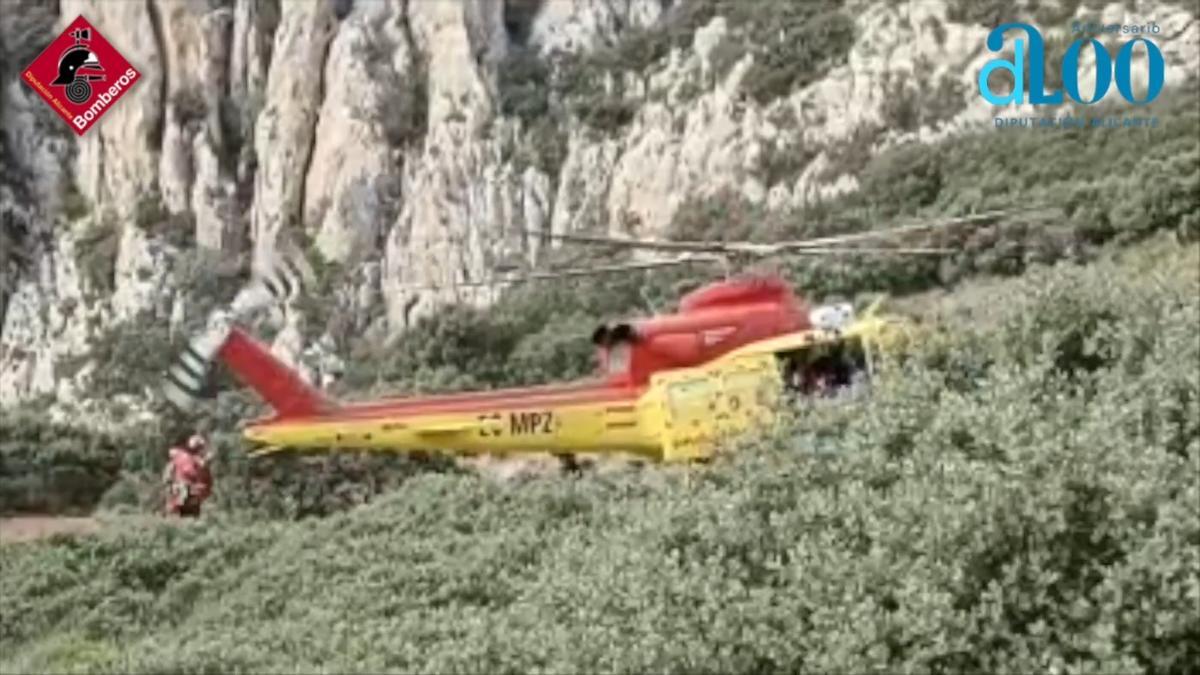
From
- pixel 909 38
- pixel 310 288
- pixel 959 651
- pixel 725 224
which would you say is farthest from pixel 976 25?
pixel 959 651

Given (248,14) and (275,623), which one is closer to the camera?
(275,623)

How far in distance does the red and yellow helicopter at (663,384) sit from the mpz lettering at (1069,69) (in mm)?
20821

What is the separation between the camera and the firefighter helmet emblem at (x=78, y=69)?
2952 cm

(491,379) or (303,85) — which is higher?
(303,85)

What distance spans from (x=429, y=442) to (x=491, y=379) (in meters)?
18.8

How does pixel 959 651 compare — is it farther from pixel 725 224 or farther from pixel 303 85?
pixel 303 85

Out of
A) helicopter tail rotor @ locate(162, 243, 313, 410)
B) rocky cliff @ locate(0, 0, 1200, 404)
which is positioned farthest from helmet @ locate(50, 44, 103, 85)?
rocky cliff @ locate(0, 0, 1200, 404)

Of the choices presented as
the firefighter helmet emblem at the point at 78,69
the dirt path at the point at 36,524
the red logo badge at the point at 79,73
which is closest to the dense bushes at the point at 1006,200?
the red logo badge at the point at 79,73

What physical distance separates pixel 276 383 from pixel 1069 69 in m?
22.0

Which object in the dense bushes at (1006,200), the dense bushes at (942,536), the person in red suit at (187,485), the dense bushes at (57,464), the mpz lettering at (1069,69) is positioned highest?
the mpz lettering at (1069,69)

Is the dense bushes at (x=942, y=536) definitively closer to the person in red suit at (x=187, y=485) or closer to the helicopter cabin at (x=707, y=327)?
the helicopter cabin at (x=707, y=327)

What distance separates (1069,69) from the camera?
3756 centimetres

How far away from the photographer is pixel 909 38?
42.0 metres

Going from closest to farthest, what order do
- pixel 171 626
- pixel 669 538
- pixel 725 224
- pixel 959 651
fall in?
pixel 959 651 < pixel 669 538 < pixel 171 626 < pixel 725 224
